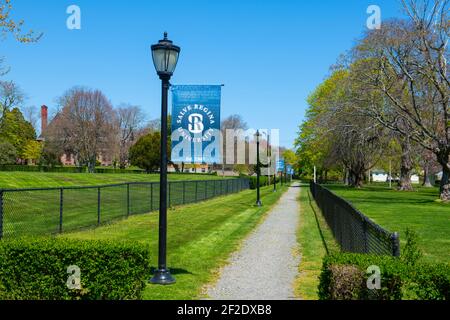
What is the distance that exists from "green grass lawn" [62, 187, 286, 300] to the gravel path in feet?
1.13

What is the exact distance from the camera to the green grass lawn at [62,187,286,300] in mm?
8680

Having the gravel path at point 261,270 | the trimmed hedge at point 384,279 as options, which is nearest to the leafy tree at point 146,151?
the gravel path at point 261,270

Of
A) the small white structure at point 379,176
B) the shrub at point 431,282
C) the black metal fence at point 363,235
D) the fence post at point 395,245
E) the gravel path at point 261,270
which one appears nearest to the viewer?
the shrub at point 431,282

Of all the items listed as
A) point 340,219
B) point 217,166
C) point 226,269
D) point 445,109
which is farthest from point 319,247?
point 217,166

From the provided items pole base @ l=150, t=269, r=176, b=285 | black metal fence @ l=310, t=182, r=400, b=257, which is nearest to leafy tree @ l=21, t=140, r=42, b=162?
black metal fence @ l=310, t=182, r=400, b=257

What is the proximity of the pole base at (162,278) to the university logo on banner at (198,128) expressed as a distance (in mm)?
8760

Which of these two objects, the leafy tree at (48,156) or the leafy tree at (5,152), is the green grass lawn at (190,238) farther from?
the leafy tree at (48,156)

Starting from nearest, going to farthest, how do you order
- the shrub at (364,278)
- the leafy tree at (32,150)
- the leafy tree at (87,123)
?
the shrub at (364,278) < the leafy tree at (87,123) < the leafy tree at (32,150)

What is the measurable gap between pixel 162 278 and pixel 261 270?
2.32 meters

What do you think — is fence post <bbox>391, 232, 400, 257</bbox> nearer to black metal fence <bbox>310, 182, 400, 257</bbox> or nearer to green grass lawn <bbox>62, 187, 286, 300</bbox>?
black metal fence <bbox>310, 182, 400, 257</bbox>

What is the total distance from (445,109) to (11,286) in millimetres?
31939

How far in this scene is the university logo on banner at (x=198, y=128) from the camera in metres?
17.4

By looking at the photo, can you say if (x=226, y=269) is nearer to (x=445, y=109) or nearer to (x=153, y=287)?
(x=153, y=287)

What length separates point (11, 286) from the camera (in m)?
7.06
